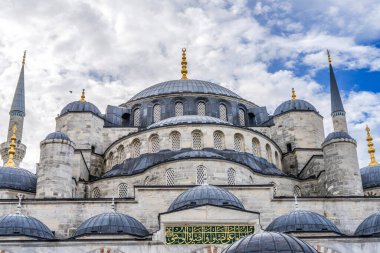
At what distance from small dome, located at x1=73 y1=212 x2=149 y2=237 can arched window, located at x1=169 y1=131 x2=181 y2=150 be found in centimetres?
614

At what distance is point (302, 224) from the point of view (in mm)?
17812

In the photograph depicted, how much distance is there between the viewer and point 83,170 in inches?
973

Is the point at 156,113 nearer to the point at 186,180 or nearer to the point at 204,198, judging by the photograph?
the point at 186,180

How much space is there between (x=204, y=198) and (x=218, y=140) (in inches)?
247

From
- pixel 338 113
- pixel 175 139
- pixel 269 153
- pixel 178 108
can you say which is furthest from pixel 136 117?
pixel 338 113

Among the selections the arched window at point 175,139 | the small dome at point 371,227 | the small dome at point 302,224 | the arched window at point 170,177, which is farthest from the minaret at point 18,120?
the small dome at point 371,227

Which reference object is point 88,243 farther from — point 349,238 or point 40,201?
point 349,238

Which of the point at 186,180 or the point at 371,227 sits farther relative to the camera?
the point at 186,180

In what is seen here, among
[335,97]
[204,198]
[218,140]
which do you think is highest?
[335,97]

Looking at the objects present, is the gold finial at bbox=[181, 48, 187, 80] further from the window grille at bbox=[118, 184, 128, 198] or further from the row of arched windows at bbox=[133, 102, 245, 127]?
the window grille at bbox=[118, 184, 128, 198]

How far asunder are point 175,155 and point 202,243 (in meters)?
6.36

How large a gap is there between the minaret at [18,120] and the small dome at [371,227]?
15.9 meters

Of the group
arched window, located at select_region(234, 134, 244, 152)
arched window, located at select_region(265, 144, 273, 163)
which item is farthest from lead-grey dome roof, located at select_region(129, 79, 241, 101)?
arched window, located at select_region(234, 134, 244, 152)

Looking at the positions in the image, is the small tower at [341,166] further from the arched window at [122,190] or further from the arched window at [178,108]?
the arched window at [178,108]
